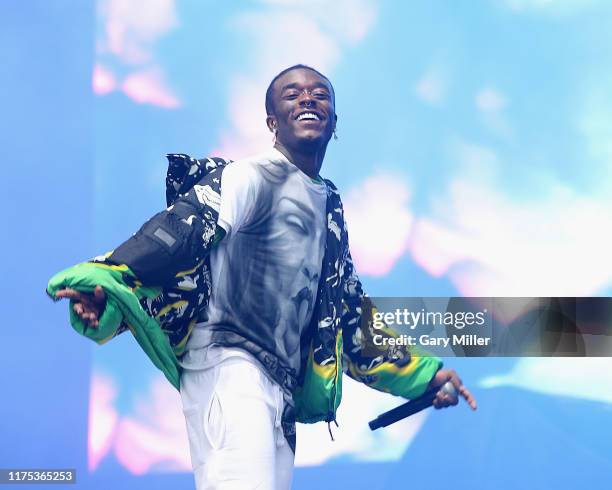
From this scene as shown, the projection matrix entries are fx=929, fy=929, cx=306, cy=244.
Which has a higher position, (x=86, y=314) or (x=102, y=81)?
(x=102, y=81)

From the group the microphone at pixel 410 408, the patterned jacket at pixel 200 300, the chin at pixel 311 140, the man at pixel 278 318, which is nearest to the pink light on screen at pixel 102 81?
the patterned jacket at pixel 200 300

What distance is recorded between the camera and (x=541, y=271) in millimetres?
2705

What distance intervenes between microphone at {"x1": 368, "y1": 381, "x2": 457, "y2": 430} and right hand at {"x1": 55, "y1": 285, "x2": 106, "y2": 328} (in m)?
0.91

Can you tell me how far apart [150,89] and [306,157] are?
50cm

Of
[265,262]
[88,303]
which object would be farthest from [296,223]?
[88,303]

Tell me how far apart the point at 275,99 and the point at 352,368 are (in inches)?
32.5

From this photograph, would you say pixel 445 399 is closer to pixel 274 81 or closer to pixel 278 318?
pixel 278 318

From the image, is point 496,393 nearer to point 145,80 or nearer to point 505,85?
point 505,85

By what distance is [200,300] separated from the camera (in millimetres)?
2562

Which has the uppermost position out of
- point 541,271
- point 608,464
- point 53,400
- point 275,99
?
point 275,99

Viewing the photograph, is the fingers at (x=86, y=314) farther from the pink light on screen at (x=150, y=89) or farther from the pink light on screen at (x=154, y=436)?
the pink light on screen at (x=150, y=89)

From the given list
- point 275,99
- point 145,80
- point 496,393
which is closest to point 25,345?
point 145,80

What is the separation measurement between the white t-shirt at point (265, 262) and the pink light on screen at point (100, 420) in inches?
11.7

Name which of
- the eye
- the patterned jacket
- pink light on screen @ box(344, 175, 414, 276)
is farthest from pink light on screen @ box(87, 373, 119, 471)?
A: pink light on screen @ box(344, 175, 414, 276)
